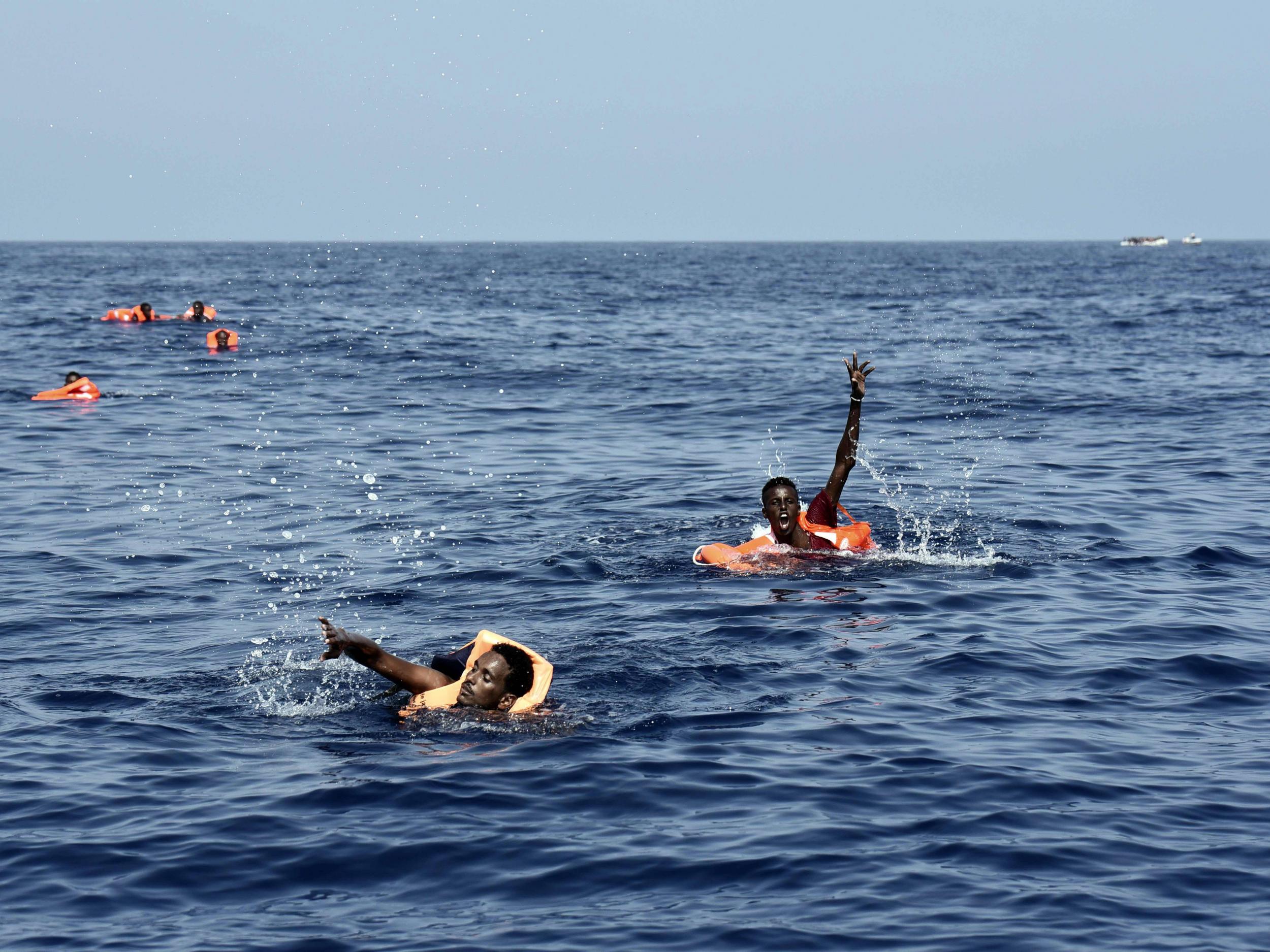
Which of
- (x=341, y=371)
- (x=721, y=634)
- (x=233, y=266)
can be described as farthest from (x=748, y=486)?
(x=233, y=266)

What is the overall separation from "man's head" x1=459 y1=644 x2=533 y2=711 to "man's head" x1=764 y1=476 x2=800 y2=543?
17.3 ft

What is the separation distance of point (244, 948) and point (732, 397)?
78.2 feet

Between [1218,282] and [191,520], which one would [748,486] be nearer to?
[191,520]

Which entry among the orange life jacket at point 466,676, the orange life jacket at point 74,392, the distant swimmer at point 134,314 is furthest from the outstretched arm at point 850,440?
the distant swimmer at point 134,314

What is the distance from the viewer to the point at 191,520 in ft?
59.0

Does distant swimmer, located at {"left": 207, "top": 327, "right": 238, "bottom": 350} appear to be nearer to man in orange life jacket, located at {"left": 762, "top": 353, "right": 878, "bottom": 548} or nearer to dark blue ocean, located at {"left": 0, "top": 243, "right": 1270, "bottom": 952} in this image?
dark blue ocean, located at {"left": 0, "top": 243, "right": 1270, "bottom": 952}

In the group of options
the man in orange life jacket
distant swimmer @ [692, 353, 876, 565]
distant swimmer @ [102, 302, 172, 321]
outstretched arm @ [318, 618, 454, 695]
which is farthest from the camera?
distant swimmer @ [102, 302, 172, 321]

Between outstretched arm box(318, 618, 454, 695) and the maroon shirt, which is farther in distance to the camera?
the maroon shirt

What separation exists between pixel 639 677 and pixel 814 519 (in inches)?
192

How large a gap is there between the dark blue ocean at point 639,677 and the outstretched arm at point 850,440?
2.83 ft

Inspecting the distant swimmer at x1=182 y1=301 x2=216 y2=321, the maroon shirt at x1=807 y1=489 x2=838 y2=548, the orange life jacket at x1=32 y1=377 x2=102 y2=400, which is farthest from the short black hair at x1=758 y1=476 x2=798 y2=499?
the distant swimmer at x1=182 y1=301 x2=216 y2=321

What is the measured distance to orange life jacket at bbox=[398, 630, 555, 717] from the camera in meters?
10.2

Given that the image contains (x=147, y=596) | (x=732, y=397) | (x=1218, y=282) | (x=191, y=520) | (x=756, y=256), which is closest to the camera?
(x=147, y=596)

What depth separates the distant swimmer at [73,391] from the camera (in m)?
28.3
